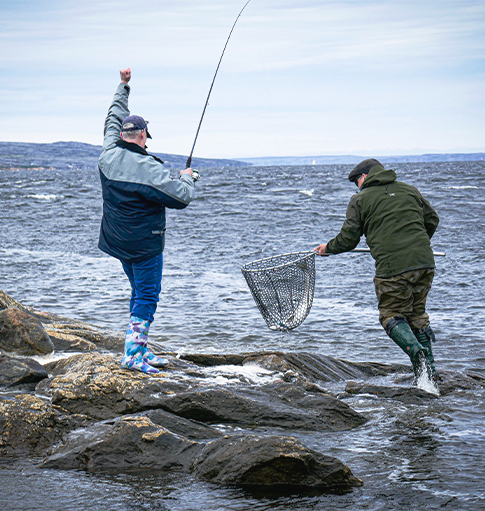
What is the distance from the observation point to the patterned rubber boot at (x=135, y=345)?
18.4 feet

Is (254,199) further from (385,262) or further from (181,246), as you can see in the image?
(385,262)

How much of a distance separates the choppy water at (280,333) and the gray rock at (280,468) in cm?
10

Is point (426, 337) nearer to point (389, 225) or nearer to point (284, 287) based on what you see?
point (389, 225)

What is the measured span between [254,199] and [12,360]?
32115 mm

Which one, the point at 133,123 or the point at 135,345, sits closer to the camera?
the point at 133,123

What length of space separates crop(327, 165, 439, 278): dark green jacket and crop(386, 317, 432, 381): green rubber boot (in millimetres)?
441

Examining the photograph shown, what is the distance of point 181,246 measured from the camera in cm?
1852

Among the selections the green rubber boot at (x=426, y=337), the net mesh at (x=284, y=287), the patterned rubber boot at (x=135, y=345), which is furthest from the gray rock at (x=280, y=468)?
the net mesh at (x=284, y=287)

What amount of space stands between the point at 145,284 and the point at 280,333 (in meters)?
3.94

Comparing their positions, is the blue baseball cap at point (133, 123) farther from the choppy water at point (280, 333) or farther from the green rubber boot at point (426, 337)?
the green rubber boot at point (426, 337)

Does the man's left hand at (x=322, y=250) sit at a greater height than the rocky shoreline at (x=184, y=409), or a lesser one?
greater

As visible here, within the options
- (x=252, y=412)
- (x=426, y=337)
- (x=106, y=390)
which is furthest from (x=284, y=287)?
(x=106, y=390)

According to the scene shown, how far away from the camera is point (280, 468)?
3.78m

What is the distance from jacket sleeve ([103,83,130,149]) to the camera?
5.54m
